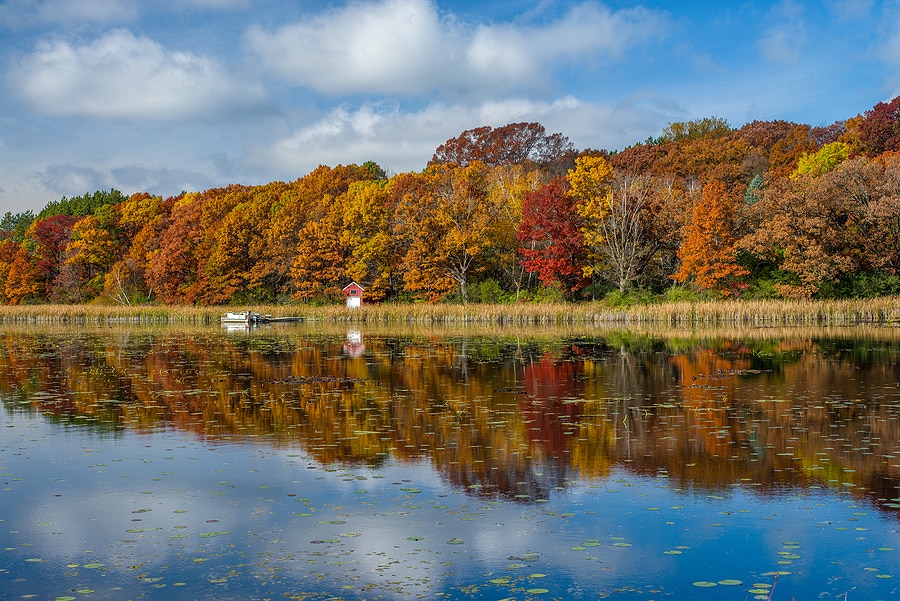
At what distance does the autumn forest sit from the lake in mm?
35053

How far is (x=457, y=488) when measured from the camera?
9914 millimetres

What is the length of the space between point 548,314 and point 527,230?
10918mm

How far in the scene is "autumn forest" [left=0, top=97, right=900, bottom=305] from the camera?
5372cm

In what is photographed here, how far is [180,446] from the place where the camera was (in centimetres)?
1288

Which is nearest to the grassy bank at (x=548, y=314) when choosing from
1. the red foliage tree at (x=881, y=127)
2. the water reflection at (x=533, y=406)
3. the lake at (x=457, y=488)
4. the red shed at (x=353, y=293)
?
the red shed at (x=353, y=293)

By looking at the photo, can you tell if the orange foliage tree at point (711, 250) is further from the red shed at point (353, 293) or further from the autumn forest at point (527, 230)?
the red shed at point (353, 293)

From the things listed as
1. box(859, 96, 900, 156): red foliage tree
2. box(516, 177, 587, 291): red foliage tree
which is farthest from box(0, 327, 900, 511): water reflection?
box(859, 96, 900, 156): red foliage tree

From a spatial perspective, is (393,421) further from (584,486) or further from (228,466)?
(584,486)

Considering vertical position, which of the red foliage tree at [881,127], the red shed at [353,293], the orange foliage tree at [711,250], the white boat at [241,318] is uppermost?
the red foliage tree at [881,127]

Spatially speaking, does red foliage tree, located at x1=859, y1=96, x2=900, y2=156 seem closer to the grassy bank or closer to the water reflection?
the grassy bank

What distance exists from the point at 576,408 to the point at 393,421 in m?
3.57

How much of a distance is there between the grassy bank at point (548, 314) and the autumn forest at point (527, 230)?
419cm

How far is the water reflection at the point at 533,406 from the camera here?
1095 centimetres

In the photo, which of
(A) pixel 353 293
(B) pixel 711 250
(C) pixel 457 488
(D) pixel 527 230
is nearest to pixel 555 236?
(D) pixel 527 230
